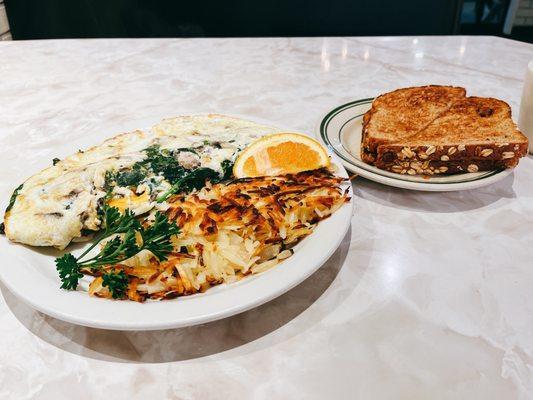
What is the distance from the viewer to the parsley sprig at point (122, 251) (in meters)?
0.89

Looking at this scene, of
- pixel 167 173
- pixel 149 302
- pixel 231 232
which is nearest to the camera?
pixel 149 302

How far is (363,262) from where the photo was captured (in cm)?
113

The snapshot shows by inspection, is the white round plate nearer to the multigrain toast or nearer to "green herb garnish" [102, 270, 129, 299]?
the multigrain toast

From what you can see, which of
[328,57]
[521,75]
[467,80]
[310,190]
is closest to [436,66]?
[467,80]

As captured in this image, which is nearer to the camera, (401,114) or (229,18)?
(401,114)

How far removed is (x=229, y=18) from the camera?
13.5ft

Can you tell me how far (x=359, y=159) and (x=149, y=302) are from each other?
0.84 meters

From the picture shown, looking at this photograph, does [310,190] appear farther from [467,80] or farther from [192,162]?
[467,80]

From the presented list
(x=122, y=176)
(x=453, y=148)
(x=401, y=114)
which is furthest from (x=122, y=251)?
(x=401, y=114)

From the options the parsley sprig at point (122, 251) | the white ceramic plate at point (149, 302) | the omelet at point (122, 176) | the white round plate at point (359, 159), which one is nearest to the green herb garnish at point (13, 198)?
the omelet at point (122, 176)

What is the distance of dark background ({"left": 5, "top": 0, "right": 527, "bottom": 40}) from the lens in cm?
402

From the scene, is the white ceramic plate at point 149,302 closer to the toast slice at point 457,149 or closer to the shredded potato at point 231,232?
the shredded potato at point 231,232

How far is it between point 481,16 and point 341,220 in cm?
681

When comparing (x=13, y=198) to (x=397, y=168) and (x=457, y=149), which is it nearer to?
(x=397, y=168)
